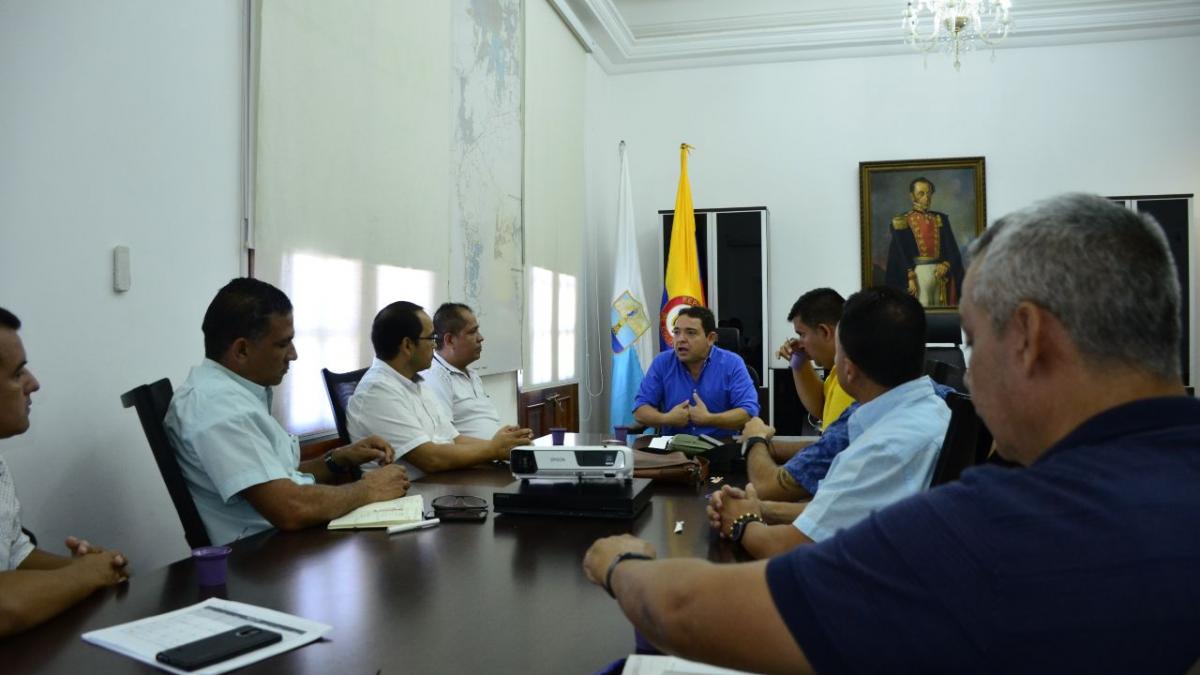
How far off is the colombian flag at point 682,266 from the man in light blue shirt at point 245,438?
4519 millimetres

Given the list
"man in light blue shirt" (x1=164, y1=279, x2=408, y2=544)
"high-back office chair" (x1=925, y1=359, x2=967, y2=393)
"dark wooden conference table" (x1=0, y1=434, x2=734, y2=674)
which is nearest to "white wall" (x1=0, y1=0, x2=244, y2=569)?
"man in light blue shirt" (x1=164, y1=279, x2=408, y2=544)

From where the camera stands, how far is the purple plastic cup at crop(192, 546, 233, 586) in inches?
59.9

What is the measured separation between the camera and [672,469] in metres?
2.51

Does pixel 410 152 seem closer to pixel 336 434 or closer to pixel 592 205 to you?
pixel 336 434

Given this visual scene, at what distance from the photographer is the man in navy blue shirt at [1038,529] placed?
741 mm

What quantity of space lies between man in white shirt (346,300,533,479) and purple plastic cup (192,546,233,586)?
1337 millimetres

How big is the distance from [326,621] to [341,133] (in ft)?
8.41

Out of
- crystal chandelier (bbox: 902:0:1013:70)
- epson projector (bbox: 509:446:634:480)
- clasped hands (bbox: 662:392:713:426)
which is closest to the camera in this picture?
epson projector (bbox: 509:446:634:480)

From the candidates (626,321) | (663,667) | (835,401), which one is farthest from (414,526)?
(626,321)

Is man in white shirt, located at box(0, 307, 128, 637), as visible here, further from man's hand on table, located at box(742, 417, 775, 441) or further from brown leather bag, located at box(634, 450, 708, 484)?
man's hand on table, located at box(742, 417, 775, 441)

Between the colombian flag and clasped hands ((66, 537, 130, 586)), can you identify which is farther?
the colombian flag

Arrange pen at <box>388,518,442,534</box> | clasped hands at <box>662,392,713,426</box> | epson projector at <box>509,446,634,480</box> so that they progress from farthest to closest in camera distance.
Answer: clasped hands at <box>662,392,713,426</box>, epson projector at <box>509,446,634,480</box>, pen at <box>388,518,442,534</box>

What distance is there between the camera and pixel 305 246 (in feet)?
10.6

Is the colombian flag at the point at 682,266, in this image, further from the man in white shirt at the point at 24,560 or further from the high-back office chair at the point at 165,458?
the man in white shirt at the point at 24,560
